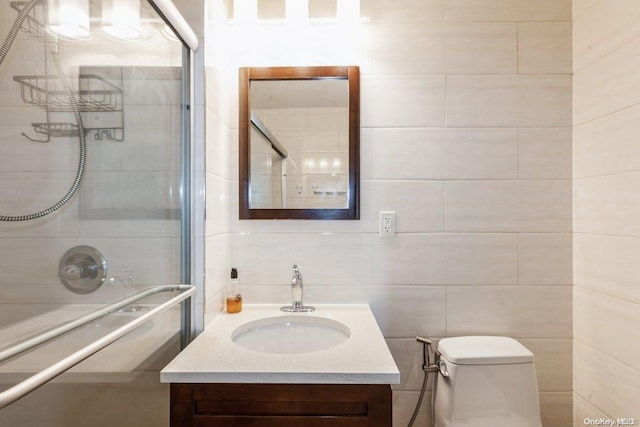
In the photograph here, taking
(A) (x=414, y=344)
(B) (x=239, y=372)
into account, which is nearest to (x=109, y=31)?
(B) (x=239, y=372)

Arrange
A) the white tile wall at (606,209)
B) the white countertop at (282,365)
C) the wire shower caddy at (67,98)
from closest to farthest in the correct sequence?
1. the wire shower caddy at (67,98)
2. the white countertop at (282,365)
3. the white tile wall at (606,209)

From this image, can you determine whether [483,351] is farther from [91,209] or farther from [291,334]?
[91,209]

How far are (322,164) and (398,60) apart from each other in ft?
1.88

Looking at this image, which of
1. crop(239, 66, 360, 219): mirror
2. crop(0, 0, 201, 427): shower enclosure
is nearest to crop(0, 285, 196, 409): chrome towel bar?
crop(0, 0, 201, 427): shower enclosure

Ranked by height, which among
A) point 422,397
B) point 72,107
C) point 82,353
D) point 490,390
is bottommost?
point 422,397

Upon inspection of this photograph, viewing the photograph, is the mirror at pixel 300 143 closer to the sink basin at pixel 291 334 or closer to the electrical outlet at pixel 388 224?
the electrical outlet at pixel 388 224

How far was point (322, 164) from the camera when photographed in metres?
1.44

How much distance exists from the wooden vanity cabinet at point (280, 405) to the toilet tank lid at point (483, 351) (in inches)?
20.1

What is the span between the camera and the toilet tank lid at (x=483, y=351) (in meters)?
1.23

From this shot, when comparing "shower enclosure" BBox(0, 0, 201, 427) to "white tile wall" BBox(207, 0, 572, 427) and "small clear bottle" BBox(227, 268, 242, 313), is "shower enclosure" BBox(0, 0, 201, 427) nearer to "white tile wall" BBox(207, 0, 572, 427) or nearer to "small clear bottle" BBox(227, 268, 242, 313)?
"small clear bottle" BBox(227, 268, 242, 313)

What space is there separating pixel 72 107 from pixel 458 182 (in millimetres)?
1367

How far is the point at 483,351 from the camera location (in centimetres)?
126

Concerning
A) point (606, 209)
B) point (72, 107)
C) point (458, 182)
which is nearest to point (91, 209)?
point (72, 107)

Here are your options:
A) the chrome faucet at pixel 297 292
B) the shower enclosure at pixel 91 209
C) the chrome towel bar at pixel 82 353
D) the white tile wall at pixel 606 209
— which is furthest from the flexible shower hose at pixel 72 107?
the white tile wall at pixel 606 209
